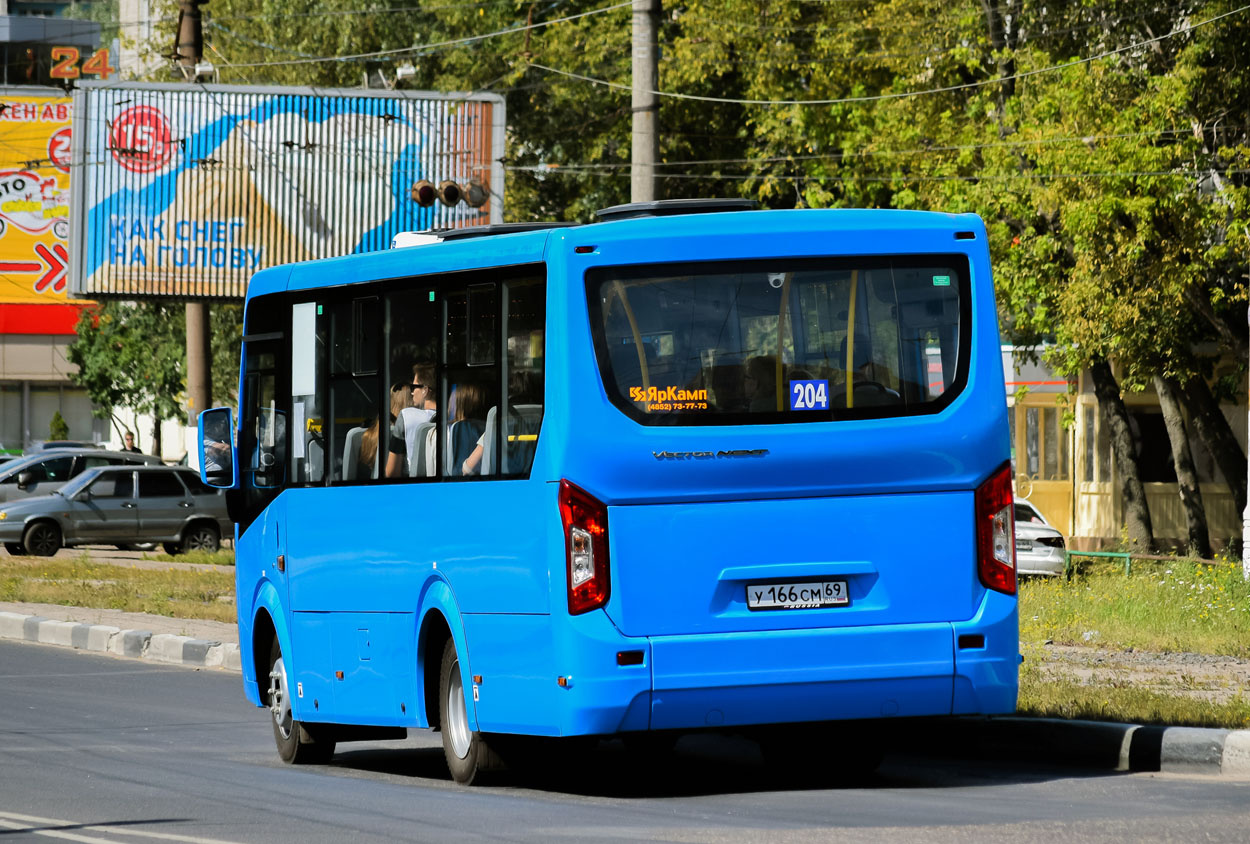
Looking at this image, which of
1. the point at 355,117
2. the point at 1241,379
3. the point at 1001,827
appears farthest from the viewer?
the point at 355,117

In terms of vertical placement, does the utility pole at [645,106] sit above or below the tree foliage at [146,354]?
above

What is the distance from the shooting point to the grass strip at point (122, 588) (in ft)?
76.3

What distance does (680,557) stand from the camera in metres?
9.12

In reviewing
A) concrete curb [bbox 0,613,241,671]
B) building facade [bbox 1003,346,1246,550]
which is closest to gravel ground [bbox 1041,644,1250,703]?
concrete curb [bbox 0,613,241,671]

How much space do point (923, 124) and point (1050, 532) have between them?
801 cm

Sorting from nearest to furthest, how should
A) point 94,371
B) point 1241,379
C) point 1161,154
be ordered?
1. point 1161,154
2. point 1241,379
3. point 94,371

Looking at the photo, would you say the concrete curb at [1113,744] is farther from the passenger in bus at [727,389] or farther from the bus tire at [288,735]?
the bus tire at [288,735]

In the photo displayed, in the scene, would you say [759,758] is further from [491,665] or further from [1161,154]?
[1161,154]

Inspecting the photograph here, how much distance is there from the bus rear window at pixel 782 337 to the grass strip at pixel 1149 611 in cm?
649

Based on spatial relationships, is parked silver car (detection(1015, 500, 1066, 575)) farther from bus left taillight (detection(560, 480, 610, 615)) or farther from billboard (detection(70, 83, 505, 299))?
bus left taillight (detection(560, 480, 610, 615))

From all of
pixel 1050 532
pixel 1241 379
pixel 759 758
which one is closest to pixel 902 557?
pixel 759 758

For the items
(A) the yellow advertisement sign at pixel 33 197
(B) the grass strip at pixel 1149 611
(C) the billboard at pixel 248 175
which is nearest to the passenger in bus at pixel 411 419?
(B) the grass strip at pixel 1149 611

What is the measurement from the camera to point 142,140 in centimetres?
3484

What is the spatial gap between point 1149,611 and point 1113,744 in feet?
25.1
